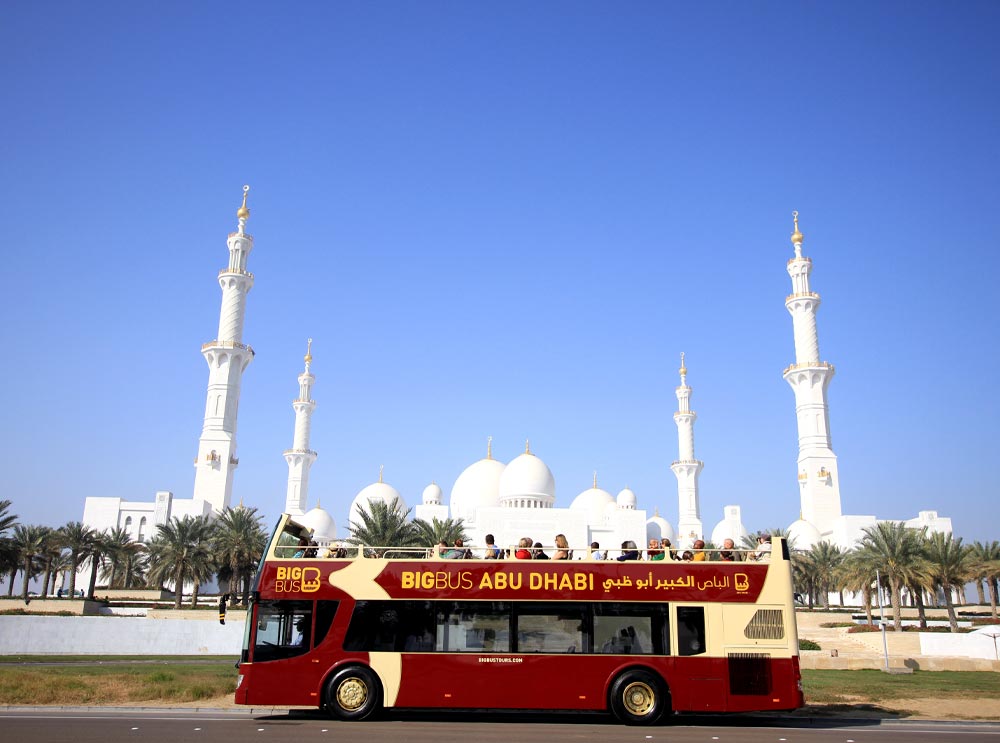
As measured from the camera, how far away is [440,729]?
39.2ft

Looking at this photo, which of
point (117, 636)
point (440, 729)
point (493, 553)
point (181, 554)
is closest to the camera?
point (440, 729)

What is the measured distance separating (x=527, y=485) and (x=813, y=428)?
72.1ft

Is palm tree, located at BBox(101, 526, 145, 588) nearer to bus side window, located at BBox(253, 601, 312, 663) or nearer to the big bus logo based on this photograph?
bus side window, located at BBox(253, 601, 312, 663)

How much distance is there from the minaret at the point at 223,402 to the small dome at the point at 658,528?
3216 cm

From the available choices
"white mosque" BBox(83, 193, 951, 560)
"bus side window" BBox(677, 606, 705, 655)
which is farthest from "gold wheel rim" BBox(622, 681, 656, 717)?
"white mosque" BBox(83, 193, 951, 560)

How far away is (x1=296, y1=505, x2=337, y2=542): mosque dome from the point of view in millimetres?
60631

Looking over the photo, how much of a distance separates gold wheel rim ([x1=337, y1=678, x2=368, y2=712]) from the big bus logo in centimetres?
156

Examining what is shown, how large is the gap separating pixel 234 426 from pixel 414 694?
48.7m

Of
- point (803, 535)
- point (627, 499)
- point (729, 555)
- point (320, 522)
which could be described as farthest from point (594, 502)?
point (729, 555)

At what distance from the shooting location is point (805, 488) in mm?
60625

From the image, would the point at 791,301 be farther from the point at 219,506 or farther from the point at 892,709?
the point at 892,709

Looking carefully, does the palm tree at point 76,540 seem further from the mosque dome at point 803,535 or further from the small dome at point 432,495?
the mosque dome at point 803,535

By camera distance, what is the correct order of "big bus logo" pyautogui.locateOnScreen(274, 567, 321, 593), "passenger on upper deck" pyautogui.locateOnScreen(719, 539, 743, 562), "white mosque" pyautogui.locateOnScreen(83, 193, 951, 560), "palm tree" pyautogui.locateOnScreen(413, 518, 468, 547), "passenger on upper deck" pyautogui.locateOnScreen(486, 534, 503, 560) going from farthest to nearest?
"white mosque" pyautogui.locateOnScreen(83, 193, 951, 560) → "palm tree" pyautogui.locateOnScreen(413, 518, 468, 547) → "passenger on upper deck" pyautogui.locateOnScreen(486, 534, 503, 560) → "passenger on upper deck" pyautogui.locateOnScreen(719, 539, 743, 562) → "big bus logo" pyautogui.locateOnScreen(274, 567, 321, 593)

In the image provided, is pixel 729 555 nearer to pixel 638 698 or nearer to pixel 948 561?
pixel 638 698
